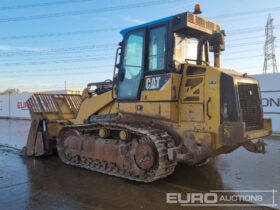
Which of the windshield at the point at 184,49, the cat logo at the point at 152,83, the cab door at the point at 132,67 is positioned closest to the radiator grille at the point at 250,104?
the windshield at the point at 184,49

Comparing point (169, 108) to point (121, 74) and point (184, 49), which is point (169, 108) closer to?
point (184, 49)

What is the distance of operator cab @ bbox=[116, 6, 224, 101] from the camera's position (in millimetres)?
6438

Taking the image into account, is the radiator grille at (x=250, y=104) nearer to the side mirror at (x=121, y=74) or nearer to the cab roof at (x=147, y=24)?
the cab roof at (x=147, y=24)

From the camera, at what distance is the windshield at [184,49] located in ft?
21.2

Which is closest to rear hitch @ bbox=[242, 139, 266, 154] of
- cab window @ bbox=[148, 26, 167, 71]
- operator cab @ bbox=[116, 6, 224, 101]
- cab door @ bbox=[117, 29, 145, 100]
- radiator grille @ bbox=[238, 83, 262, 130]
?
radiator grille @ bbox=[238, 83, 262, 130]

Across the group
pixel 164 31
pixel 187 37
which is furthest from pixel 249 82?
pixel 164 31

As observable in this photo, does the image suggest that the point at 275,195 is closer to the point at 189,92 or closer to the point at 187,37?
the point at 189,92

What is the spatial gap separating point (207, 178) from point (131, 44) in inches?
132

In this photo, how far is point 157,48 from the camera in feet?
21.9

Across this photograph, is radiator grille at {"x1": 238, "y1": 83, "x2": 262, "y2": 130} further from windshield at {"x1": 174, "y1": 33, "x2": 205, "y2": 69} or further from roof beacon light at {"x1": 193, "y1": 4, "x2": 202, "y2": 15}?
roof beacon light at {"x1": 193, "y1": 4, "x2": 202, "y2": 15}

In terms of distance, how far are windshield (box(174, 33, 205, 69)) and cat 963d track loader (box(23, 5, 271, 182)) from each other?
0.02 meters

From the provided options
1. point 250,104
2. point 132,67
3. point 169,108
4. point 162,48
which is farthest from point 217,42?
point 132,67

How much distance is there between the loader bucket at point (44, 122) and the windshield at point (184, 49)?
420 centimetres

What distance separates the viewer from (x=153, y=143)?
620 cm
